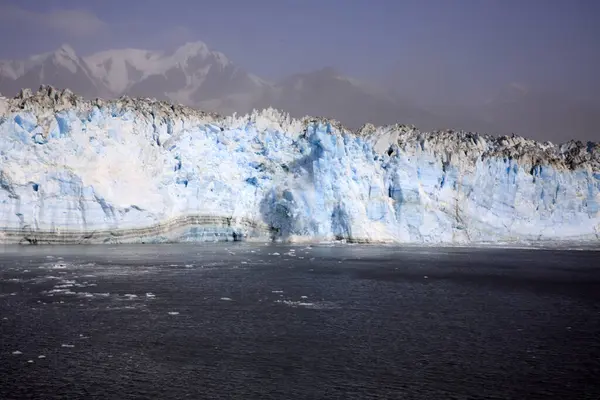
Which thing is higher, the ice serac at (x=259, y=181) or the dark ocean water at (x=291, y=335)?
the ice serac at (x=259, y=181)

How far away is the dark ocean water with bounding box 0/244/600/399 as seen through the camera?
7.84 metres

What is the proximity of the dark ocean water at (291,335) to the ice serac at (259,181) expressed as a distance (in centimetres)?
1172

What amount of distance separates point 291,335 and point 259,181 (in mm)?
29534

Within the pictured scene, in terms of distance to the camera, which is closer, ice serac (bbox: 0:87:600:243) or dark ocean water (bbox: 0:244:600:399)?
dark ocean water (bbox: 0:244:600:399)

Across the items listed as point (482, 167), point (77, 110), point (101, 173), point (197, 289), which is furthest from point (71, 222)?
point (482, 167)

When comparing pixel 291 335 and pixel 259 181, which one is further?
pixel 259 181

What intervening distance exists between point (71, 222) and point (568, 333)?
27941mm

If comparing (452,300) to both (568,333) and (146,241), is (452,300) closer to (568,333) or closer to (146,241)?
(568,333)

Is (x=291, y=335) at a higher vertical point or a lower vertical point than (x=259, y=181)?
lower

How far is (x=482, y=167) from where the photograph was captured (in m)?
43.8

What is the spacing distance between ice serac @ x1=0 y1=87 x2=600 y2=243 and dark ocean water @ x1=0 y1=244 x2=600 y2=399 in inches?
461

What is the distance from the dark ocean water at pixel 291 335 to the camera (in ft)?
25.7

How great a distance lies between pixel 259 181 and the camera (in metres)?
40.0

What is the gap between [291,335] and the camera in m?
10.8
